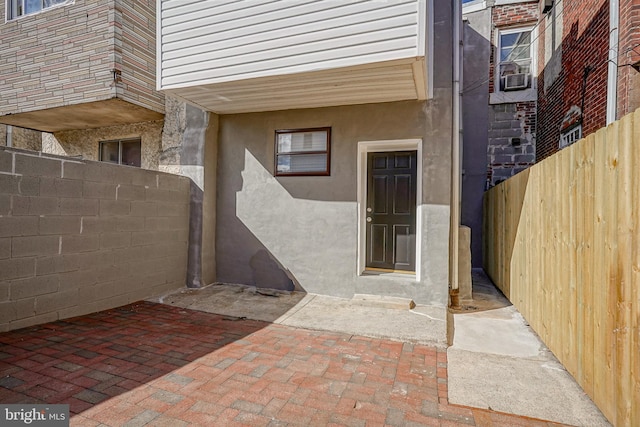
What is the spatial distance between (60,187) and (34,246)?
2.35 ft

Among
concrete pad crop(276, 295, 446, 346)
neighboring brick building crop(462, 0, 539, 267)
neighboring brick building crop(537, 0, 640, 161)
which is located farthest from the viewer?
neighboring brick building crop(462, 0, 539, 267)

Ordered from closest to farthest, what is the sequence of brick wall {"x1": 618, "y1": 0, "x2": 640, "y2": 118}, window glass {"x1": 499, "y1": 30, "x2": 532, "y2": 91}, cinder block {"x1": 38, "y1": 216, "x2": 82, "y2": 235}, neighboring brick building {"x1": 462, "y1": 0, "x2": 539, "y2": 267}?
cinder block {"x1": 38, "y1": 216, "x2": 82, "y2": 235} < brick wall {"x1": 618, "y1": 0, "x2": 640, "y2": 118} < neighboring brick building {"x1": 462, "y1": 0, "x2": 539, "y2": 267} < window glass {"x1": 499, "y1": 30, "x2": 532, "y2": 91}

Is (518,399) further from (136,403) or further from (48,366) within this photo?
(48,366)

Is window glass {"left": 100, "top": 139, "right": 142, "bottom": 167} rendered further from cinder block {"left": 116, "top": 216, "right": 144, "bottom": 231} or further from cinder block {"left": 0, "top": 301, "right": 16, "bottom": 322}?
cinder block {"left": 0, "top": 301, "right": 16, "bottom": 322}

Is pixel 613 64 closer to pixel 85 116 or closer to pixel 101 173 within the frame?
pixel 101 173

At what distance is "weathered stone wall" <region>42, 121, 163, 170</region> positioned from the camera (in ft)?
20.6

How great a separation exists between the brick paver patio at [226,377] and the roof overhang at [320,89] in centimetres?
297

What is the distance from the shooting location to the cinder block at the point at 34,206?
3504 millimetres

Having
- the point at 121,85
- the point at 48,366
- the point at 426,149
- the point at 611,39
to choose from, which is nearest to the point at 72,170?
the point at 121,85

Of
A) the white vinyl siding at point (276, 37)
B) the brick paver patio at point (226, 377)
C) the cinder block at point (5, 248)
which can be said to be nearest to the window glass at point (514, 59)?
the white vinyl siding at point (276, 37)

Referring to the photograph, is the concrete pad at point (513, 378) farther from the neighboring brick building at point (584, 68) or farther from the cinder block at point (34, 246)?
the cinder block at point (34, 246)

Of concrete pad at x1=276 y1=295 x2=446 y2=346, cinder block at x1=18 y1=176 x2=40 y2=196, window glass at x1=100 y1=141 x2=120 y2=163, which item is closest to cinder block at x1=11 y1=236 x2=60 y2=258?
cinder block at x1=18 y1=176 x2=40 y2=196

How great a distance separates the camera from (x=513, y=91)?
775 cm

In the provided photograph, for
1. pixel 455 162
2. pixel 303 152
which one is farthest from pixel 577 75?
pixel 303 152
